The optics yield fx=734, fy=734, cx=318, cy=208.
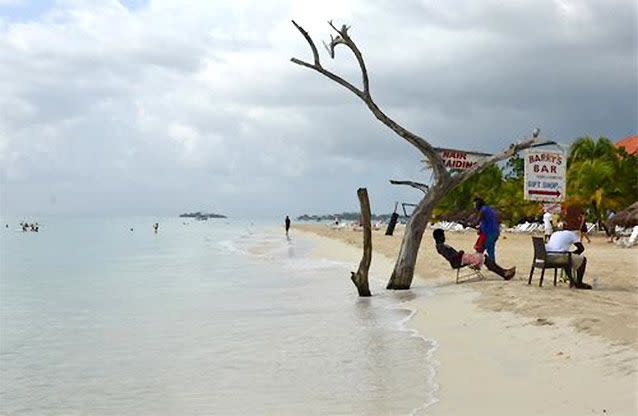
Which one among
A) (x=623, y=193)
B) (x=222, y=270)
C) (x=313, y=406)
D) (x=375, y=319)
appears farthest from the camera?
(x=623, y=193)

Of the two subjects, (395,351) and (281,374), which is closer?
(281,374)

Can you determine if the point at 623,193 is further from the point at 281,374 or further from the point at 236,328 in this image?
the point at 281,374

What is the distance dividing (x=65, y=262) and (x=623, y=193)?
1205 inches

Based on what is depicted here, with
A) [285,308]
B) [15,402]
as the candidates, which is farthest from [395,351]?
[285,308]

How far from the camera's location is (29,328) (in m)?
12.0

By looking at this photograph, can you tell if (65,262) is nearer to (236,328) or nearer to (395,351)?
(236,328)

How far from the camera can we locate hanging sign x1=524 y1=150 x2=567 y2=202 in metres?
14.8

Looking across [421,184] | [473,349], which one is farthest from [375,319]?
[421,184]

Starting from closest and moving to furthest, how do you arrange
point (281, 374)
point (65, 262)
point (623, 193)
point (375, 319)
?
point (281, 374)
point (375, 319)
point (65, 262)
point (623, 193)

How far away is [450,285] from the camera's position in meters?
14.4

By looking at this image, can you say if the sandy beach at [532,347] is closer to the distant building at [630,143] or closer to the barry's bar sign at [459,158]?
the barry's bar sign at [459,158]

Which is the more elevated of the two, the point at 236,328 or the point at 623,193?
the point at 623,193

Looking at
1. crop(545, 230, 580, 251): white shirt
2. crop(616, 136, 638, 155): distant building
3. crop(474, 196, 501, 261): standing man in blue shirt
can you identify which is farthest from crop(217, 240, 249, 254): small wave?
crop(616, 136, 638, 155): distant building

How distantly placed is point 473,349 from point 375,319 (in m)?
3.08
